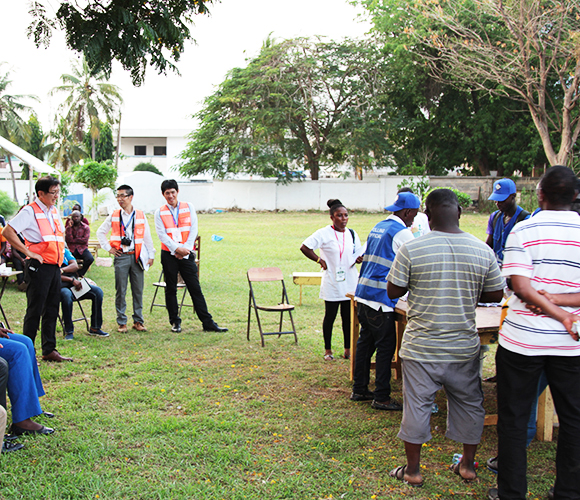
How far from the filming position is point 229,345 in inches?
258

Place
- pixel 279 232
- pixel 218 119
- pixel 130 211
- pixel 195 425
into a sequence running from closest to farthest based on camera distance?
pixel 195 425 < pixel 130 211 < pixel 279 232 < pixel 218 119

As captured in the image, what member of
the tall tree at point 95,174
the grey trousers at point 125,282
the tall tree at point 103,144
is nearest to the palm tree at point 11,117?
the tall tree at point 103,144

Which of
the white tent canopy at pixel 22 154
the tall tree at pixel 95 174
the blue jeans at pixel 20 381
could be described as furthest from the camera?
the tall tree at pixel 95 174

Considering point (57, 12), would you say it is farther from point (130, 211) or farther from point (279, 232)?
point (279, 232)

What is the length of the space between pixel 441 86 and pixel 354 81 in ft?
16.6

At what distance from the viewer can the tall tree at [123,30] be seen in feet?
15.8

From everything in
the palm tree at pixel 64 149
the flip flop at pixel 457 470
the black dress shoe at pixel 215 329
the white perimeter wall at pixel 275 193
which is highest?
the palm tree at pixel 64 149

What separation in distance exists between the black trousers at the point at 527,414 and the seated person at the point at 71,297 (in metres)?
5.33

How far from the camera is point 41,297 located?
5523mm

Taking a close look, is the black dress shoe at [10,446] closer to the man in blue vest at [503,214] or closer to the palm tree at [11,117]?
the man in blue vest at [503,214]

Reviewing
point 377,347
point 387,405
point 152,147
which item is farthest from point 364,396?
point 152,147

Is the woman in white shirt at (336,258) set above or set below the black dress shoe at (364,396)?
above

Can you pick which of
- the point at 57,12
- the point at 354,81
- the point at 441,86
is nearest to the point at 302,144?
the point at 354,81

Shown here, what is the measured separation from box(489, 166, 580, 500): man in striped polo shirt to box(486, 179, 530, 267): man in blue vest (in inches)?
106
